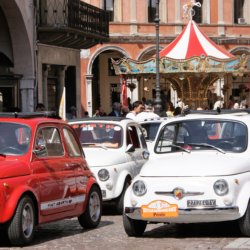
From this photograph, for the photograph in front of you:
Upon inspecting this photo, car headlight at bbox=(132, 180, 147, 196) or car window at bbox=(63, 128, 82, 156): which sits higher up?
car window at bbox=(63, 128, 82, 156)

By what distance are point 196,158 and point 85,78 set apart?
4090cm

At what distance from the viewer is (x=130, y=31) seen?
5422 centimetres

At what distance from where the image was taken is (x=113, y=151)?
51.0ft

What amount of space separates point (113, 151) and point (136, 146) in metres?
1.12

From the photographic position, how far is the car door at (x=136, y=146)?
52.1ft

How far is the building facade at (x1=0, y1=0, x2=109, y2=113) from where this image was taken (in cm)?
2628

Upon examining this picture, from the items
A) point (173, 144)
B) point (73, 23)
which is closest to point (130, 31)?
point (73, 23)

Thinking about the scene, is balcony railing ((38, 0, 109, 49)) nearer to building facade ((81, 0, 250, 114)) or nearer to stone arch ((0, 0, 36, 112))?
stone arch ((0, 0, 36, 112))

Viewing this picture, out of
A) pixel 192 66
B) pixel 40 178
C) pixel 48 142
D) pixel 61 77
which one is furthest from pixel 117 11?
pixel 40 178

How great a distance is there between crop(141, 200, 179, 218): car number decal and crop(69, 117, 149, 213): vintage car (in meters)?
3.26

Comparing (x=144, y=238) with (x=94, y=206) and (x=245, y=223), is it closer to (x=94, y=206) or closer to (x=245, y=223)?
(x=245, y=223)

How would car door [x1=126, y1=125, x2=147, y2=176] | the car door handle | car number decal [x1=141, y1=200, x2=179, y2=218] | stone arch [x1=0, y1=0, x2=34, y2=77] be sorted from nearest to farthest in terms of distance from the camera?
car number decal [x1=141, y1=200, x2=179, y2=218], the car door handle, car door [x1=126, y1=125, x2=147, y2=176], stone arch [x1=0, y1=0, x2=34, y2=77]

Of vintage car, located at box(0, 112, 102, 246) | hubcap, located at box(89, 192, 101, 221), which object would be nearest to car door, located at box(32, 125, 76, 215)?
vintage car, located at box(0, 112, 102, 246)

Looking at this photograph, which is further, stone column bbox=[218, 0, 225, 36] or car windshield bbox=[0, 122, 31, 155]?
stone column bbox=[218, 0, 225, 36]
